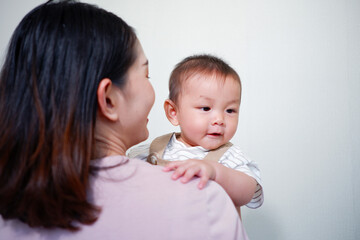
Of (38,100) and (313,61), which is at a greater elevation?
(38,100)

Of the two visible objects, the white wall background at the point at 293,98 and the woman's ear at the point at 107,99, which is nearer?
the woman's ear at the point at 107,99

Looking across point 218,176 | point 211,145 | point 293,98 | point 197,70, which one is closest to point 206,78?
point 197,70

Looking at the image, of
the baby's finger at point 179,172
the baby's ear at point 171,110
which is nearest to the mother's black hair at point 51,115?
the baby's finger at point 179,172

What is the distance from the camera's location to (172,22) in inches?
77.2

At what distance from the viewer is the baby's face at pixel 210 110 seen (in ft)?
3.88

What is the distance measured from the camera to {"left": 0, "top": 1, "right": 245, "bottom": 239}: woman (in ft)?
2.08

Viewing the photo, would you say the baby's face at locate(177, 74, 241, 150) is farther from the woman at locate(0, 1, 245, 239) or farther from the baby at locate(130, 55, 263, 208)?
the woman at locate(0, 1, 245, 239)

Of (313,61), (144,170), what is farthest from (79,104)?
(313,61)

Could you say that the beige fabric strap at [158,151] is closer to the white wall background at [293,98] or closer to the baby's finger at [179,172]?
the baby's finger at [179,172]

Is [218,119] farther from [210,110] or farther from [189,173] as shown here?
[189,173]

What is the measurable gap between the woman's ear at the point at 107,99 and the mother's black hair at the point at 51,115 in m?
0.02

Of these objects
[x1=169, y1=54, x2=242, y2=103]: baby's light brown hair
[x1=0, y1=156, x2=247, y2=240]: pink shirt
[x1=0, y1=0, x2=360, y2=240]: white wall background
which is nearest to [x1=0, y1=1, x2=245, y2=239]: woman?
[x1=0, y1=156, x2=247, y2=240]: pink shirt

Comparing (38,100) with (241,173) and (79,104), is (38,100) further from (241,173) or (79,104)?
(241,173)

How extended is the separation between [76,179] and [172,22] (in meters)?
1.54
